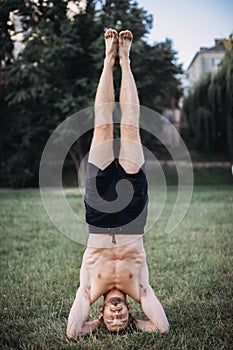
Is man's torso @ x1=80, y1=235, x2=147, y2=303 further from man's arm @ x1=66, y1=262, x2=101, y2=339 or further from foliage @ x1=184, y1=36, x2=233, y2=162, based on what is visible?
foliage @ x1=184, y1=36, x2=233, y2=162

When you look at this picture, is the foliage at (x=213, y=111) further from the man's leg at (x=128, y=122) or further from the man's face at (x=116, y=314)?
the man's face at (x=116, y=314)

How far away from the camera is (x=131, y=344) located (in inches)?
89.7

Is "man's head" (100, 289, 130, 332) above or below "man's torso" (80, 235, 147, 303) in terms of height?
below

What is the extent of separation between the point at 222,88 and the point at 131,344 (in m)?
13.6

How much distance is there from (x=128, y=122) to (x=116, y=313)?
124cm

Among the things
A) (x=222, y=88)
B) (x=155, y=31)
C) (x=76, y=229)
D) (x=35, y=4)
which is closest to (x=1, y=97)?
(x=35, y=4)

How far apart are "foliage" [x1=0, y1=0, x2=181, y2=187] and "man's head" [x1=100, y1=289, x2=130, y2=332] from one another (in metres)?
9.73

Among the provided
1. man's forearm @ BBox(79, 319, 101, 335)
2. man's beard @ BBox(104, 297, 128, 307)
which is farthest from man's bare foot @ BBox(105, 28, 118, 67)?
man's forearm @ BBox(79, 319, 101, 335)

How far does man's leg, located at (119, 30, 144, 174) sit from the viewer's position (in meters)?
2.58

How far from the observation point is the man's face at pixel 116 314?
238 centimetres

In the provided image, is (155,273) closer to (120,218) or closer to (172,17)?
(120,218)

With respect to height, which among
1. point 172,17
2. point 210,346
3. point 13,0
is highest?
point 13,0

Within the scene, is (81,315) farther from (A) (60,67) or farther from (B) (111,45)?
(A) (60,67)

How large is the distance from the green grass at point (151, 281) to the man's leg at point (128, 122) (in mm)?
1089
